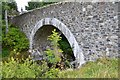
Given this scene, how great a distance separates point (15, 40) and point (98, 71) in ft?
32.9

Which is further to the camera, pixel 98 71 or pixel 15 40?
pixel 15 40

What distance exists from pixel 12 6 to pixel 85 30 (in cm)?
1591

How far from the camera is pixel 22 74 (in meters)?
5.50

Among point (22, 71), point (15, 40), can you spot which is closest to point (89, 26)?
point (22, 71)

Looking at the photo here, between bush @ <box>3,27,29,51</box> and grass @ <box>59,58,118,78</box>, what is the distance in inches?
287

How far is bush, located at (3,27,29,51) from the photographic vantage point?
52.0 ft

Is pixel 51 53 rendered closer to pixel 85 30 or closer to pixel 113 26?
pixel 113 26

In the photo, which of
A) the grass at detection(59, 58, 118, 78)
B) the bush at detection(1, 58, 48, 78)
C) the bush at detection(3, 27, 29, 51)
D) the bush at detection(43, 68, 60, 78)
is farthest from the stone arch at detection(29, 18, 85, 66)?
the bush at detection(1, 58, 48, 78)

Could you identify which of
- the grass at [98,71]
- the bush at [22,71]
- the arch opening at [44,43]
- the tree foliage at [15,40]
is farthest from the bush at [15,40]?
the bush at [22,71]

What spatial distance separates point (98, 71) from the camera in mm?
6992

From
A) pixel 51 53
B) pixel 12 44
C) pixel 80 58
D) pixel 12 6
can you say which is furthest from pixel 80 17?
pixel 12 6

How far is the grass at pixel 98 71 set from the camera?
6426 mm

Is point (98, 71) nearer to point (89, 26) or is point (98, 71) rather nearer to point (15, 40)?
point (89, 26)

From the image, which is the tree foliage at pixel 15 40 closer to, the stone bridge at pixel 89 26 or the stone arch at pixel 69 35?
the stone arch at pixel 69 35
